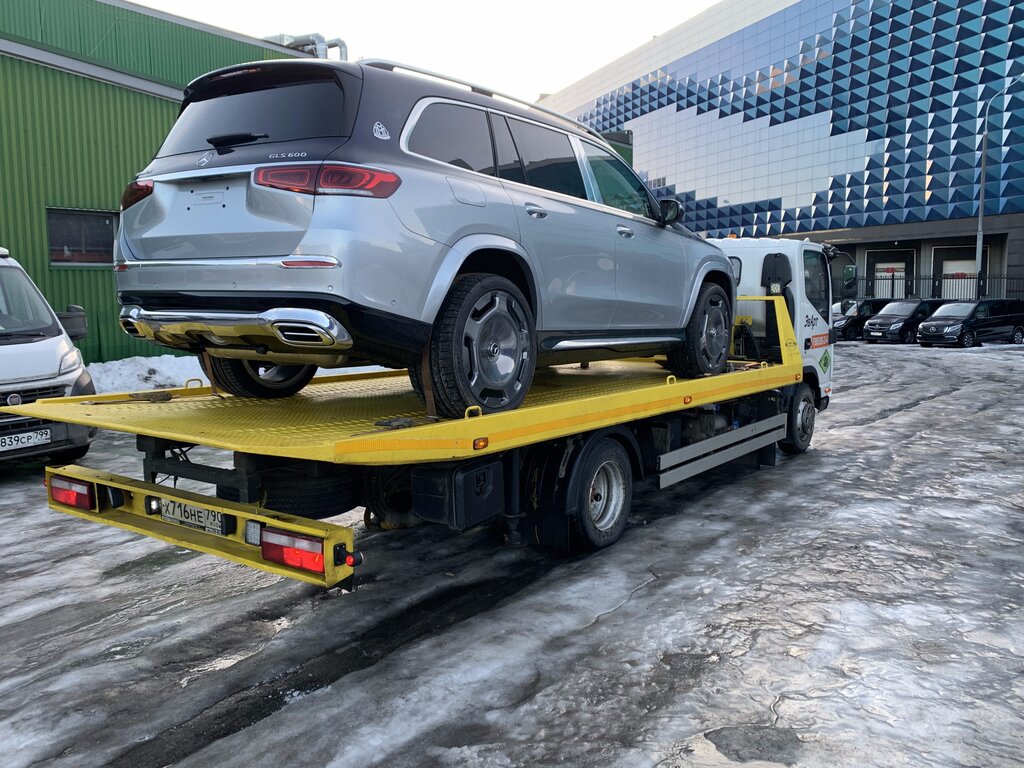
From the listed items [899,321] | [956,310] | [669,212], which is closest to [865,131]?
[899,321]

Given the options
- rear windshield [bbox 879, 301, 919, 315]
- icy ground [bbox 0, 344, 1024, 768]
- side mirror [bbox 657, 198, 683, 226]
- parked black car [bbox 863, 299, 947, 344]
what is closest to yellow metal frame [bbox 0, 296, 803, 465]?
icy ground [bbox 0, 344, 1024, 768]

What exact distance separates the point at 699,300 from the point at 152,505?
430 centimetres

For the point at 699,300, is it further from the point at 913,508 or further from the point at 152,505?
the point at 152,505

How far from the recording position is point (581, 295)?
16.9ft

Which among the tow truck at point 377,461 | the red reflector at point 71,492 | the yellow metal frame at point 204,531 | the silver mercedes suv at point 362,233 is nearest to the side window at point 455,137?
the silver mercedes suv at point 362,233

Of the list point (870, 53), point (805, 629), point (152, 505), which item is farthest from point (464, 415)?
point (870, 53)

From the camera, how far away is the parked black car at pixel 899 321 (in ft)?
87.9

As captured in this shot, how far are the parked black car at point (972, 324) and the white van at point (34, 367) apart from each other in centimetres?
2410

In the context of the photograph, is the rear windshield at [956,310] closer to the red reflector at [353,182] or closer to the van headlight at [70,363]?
the van headlight at [70,363]

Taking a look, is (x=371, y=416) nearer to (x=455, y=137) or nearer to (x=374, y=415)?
(x=374, y=415)

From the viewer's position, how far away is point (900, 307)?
91.2ft

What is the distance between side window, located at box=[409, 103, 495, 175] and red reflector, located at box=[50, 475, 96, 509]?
2539mm

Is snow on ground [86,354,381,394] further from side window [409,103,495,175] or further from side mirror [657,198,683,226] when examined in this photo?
side window [409,103,495,175]

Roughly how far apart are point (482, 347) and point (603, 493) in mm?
1696
